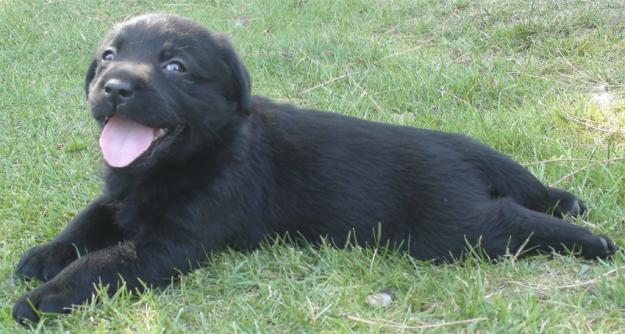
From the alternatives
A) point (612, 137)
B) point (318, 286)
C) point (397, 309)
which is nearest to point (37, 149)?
point (318, 286)

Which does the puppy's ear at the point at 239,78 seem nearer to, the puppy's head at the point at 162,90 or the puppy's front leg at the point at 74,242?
the puppy's head at the point at 162,90

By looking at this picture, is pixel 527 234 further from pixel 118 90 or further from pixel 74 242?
pixel 74 242

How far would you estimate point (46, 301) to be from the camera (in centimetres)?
258

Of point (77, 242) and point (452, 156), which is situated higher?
point (452, 156)

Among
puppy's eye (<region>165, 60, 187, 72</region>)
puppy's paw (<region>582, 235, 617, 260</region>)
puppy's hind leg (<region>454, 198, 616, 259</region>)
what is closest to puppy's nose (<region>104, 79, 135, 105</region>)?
puppy's eye (<region>165, 60, 187, 72</region>)

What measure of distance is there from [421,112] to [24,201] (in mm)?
2318

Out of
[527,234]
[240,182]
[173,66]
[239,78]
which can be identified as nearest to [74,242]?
[240,182]

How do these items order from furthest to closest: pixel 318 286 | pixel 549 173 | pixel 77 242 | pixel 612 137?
pixel 612 137 → pixel 549 173 → pixel 77 242 → pixel 318 286

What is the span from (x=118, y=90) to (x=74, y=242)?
28.5 inches

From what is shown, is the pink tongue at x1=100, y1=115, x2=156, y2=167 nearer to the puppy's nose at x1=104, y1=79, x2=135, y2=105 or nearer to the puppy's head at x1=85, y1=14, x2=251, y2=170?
the puppy's head at x1=85, y1=14, x2=251, y2=170

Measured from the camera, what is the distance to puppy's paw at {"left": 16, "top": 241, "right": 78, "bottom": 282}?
289 cm

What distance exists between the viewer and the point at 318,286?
108 inches

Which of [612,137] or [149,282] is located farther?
[612,137]

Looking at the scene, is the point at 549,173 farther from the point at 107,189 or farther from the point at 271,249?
the point at 107,189
